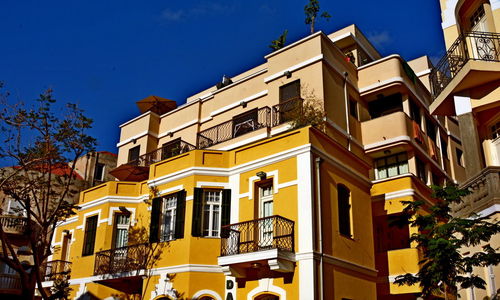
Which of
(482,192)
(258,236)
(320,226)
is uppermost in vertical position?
(482,192)

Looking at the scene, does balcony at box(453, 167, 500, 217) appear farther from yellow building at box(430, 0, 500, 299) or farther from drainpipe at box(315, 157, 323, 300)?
drainpipe at box(315, 157, 323, 300)

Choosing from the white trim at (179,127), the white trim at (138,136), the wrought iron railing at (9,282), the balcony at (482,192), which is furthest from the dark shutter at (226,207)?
the wrought iron railing at (9,282)

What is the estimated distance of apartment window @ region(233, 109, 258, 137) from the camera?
79.4ft

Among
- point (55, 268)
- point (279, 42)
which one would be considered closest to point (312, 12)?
point (279, 42)

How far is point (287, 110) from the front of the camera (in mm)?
22453

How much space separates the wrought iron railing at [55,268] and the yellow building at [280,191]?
1.87ft

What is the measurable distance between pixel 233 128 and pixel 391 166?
7836 mm

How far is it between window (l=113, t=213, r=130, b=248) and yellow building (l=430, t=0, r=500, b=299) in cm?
1353

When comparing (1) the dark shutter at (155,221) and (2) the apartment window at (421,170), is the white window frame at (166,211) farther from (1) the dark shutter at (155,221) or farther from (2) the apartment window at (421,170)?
(2) the apartment window at (421,170)

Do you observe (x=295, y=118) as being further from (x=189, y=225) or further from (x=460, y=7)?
(x=460, y=7)

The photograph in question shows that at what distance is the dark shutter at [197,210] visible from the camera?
18.1 m

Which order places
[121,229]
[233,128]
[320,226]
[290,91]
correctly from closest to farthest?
[320,226] < [121,229] < [290,91] < [233,128]

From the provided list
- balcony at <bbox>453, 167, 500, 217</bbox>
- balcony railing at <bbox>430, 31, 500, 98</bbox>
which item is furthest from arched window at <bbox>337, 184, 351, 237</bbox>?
balcony railing at <bbox>430, 31, 500, 98</bbox>

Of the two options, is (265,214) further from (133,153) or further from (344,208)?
(133,153)
